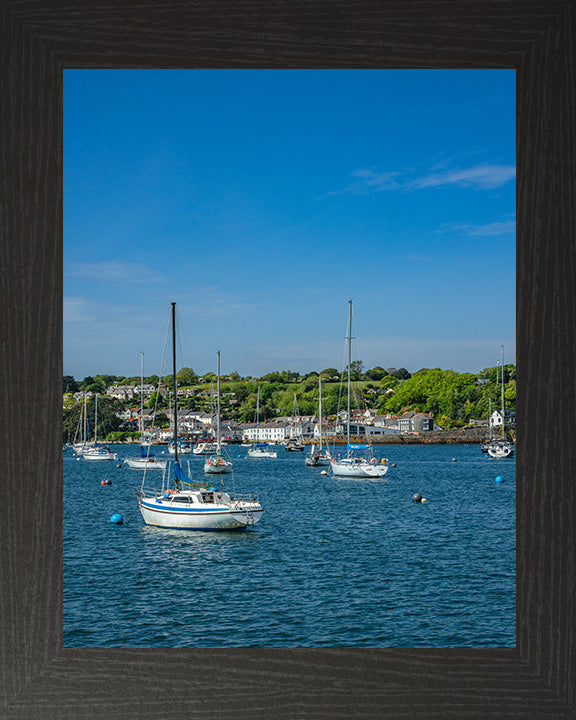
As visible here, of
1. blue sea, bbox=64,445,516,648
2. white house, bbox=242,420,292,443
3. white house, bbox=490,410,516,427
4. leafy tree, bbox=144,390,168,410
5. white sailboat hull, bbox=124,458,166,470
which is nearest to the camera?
blue sea, bbox=64,445,516,648

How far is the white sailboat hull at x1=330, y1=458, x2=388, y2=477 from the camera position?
84.3 ft

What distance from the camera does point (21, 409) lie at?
45.5 inches

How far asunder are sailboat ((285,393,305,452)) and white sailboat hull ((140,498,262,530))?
29.4 meters

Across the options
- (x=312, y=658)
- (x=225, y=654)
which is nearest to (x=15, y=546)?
(x=225, y=654)

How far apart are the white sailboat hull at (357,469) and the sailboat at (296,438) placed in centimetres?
1743

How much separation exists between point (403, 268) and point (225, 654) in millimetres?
62081

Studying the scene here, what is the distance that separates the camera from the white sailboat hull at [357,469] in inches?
1012

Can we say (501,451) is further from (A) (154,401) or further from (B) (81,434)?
(B) (81,434)

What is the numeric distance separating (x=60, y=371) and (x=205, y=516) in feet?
41.9

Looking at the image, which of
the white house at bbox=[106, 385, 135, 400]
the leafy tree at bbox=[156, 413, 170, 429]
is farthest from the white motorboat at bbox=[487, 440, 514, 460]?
the leafy tree at bbox=[156, 413, 170, 429]

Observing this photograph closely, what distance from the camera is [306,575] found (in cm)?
1299

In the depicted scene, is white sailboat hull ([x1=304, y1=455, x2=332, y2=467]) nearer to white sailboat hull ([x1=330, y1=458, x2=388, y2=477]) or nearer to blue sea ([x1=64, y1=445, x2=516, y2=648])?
white sailboat hull ([x1=330, y1=458, x2=388, y2=477])

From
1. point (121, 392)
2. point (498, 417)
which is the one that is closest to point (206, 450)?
point (121, 392)

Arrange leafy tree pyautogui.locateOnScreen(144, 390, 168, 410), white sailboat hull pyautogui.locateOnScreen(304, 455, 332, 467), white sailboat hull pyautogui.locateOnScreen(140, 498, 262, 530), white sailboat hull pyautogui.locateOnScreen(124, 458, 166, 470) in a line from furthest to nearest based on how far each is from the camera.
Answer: leafy tree pyautogui.locateOnScreen(144, 390, 168, 410)
white sailboat hull pyautogui.locateOnScreen(304, 455, 332, 467)
white sailboat hull pyautogui.locateOnScreen(124, 458, 166, 470)
white sailboat hull pyautogui.locateOnScreen(140, 498, 262, 530)
